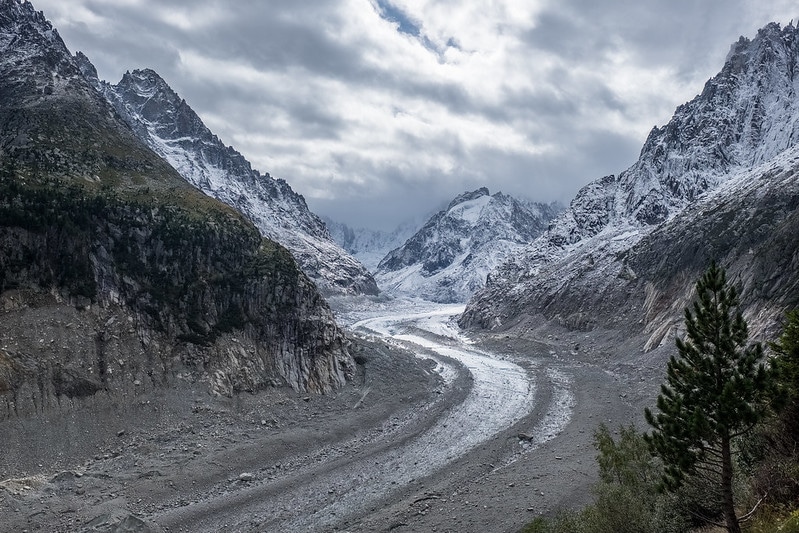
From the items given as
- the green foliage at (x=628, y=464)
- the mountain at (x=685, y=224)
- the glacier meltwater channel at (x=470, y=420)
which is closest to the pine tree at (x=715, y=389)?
the green foliage at (x=628, y=464)

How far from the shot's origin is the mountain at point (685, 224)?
3209 inches

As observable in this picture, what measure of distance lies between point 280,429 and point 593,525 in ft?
108

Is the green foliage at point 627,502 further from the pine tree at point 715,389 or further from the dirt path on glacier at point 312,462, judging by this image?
the dirt path on glacier at point 312,462

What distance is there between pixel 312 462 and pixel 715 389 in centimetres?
3433

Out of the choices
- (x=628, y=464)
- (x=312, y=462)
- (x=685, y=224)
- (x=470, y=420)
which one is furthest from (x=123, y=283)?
(x=685, y=224)

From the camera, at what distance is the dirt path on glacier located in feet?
111

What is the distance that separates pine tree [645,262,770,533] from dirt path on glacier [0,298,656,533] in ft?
52.9

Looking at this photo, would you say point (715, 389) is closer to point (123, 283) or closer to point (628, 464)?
point (628, 464)

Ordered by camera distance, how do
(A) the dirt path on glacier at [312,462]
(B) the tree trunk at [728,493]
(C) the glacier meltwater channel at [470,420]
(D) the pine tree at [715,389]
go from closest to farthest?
(B) the tree trunk at [728,493], (D) the pine tree at [715,389], (A) the dirt path on glacier at [312,462], (C) the glacier meltwater channel at [470,420]

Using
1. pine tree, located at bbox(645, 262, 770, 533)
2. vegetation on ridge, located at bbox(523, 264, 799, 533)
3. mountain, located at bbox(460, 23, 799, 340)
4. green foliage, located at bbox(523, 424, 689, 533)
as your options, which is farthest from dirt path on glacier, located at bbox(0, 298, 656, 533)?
mountain, located at bbox(460, 23, 799, 340)

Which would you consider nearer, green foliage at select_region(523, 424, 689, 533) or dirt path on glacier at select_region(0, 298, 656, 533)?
green foliage at select_region(523, 424, 689, 533)

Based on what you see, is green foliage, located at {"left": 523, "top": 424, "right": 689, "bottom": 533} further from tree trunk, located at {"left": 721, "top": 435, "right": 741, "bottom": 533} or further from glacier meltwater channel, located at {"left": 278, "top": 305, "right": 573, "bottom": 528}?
glacier meltwater channel, located at {"left": 278, "top": 305, "right": 573, "bottom": 528}

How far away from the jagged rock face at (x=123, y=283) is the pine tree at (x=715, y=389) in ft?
146

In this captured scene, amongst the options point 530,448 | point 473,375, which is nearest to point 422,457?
point 530,448
